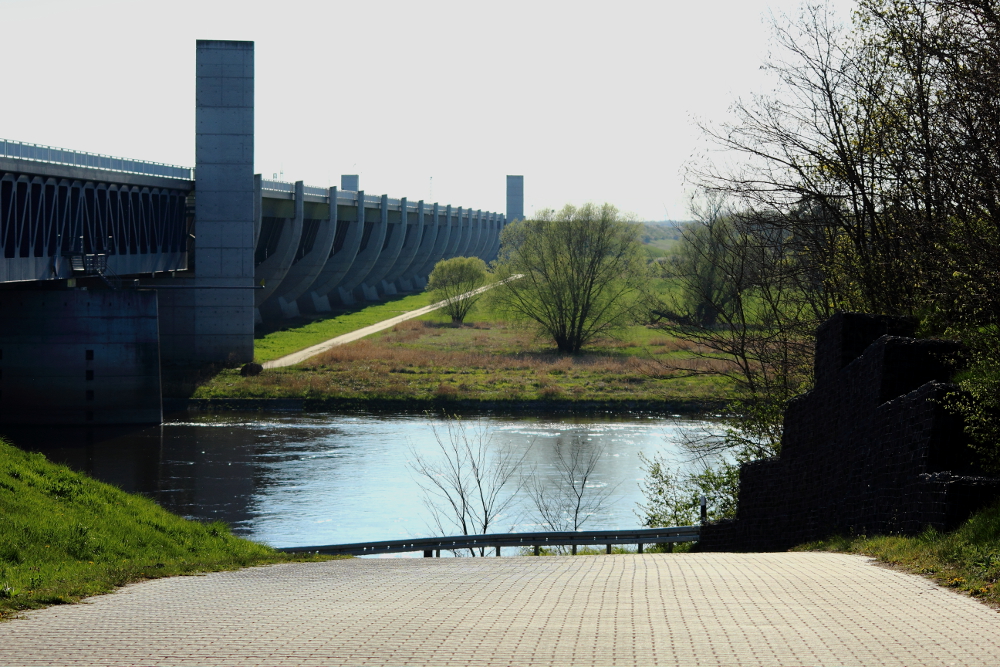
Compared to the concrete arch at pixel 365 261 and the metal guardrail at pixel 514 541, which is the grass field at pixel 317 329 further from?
the metal guardrail at pixel 514 541

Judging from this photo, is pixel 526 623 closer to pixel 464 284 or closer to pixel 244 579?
pixel 244 579

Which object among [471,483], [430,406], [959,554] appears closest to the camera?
[959,554]

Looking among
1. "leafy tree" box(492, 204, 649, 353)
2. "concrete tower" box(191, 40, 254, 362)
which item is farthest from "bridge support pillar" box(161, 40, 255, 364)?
"leafy tree" box(492, 204, 649, 353)

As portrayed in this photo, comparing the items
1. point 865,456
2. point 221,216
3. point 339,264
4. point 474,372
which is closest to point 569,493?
point 865,456

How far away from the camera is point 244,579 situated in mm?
13891

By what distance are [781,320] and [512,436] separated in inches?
809

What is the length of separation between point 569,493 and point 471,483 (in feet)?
12.7

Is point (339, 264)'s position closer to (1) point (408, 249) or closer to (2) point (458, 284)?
(2) point (458, 284)

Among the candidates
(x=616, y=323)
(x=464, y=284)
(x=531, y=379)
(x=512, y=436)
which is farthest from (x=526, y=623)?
(x=464, y=284)

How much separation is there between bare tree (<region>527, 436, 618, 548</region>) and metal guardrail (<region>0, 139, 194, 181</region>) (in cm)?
2217

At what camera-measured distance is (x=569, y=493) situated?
31688 millimetres

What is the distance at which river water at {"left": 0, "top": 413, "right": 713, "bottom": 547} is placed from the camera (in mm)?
28672

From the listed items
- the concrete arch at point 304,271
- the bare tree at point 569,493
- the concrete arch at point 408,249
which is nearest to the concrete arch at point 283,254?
the concrete arch at point 304,271

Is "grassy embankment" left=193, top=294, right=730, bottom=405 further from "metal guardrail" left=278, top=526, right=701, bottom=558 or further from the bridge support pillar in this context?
"metal guardrail" left=278, top=526, right=701, bottom=558
